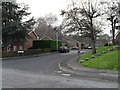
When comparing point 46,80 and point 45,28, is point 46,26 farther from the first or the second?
point 46,80

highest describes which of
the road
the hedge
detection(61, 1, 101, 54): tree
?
detection(61, 1, 101, 54): tree

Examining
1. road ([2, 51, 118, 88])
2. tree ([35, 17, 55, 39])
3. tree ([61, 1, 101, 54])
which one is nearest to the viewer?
road ([2, 51, 118, 88])

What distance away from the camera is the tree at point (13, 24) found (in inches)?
850

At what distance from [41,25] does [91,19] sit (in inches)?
1935

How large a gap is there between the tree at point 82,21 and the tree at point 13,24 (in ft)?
25.6

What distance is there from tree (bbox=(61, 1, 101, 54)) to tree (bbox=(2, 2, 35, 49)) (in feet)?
25.6

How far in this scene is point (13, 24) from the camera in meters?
21.3

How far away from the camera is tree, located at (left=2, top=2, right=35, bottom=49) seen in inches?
850

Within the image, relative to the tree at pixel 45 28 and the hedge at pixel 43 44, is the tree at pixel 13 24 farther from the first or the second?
the tree at pixel 45 28

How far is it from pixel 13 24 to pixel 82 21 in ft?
→ 35.5

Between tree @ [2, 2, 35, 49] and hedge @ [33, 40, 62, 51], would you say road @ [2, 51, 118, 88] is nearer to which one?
tree @ [2, 2, 35, 49]

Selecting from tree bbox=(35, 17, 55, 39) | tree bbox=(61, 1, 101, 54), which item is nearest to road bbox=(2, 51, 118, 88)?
tree bbox=(61, 1, 101, 54)

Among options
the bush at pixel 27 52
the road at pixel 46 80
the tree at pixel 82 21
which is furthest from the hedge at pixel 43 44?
the road at pixel 46 80

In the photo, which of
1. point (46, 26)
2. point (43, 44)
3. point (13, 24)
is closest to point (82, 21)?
point (13, 24)
